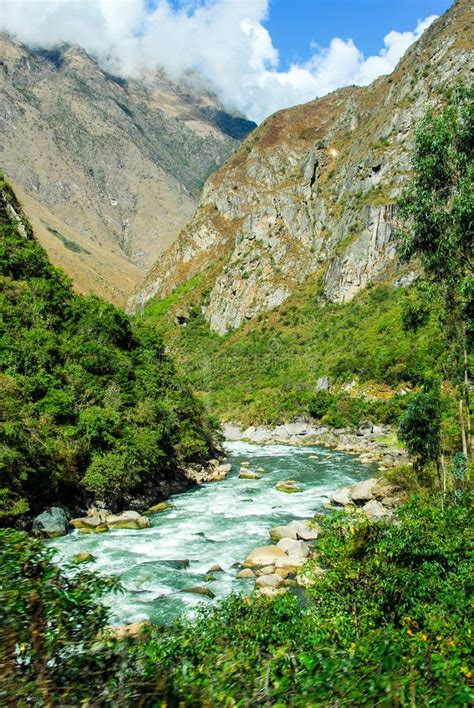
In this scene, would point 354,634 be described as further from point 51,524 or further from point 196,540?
point 51,524

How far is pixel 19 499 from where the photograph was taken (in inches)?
843

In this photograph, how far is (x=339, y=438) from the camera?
53.6 metres

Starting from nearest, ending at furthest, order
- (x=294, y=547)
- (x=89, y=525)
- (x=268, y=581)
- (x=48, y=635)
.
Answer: (x=48, y=635) → (x=268, y=581) → (x=294, y=547) → (x=89, y=525)

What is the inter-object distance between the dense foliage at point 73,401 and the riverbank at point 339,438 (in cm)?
1437

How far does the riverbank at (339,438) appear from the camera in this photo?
42756 mm

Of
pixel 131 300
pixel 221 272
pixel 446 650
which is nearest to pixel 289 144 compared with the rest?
pixel 221 272

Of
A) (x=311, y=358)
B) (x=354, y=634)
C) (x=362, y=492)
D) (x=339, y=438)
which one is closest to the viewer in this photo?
(x=354, y=634)

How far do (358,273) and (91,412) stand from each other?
74.7 meters

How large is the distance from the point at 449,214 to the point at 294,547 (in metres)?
13.6

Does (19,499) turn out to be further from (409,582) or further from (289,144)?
(289,144)

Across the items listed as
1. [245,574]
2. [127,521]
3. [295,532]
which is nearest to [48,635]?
[245,574]

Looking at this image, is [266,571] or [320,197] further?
[320,197]

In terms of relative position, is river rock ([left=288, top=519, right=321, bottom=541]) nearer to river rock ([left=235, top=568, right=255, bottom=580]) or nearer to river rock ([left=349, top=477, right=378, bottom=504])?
river rock ([left=235, top=568, right=255, bottom=580])

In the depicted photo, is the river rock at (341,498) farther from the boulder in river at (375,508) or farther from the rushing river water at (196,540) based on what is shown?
the boulder in river at (375,508)
